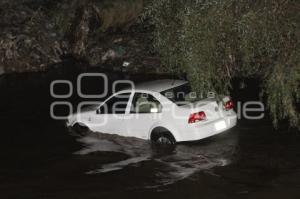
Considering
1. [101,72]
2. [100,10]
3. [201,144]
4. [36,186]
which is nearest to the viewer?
[36,186]

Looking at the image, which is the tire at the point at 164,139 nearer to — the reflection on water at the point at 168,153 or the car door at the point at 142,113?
the reflection on water at the point at 168,153

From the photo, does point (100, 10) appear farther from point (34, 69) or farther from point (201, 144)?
point (201, 144)

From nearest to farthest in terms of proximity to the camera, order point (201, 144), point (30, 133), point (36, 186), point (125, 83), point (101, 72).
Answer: point (36, 186), point (201, 144), point (30, 133), point (125, 83), point (101, 72)

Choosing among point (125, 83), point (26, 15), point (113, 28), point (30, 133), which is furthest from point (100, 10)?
point (30, 133)

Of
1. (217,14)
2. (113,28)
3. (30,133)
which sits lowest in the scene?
(30,133)

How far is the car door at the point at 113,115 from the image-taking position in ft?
41.8

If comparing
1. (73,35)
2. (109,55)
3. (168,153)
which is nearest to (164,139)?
(168,153)

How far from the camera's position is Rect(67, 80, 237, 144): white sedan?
11.6 meters

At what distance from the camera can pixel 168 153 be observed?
1184cm

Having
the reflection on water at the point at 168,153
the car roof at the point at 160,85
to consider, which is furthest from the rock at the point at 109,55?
the car roof at the point at 160,85

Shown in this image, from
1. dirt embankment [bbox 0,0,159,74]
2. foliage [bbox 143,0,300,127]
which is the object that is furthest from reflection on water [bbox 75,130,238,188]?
dirt embankment [bbox 0,0,159,74]

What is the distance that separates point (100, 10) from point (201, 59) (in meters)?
18.3

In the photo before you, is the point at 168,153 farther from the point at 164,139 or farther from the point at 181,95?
the point at 181,95

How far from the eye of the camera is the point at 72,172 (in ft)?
36.3
